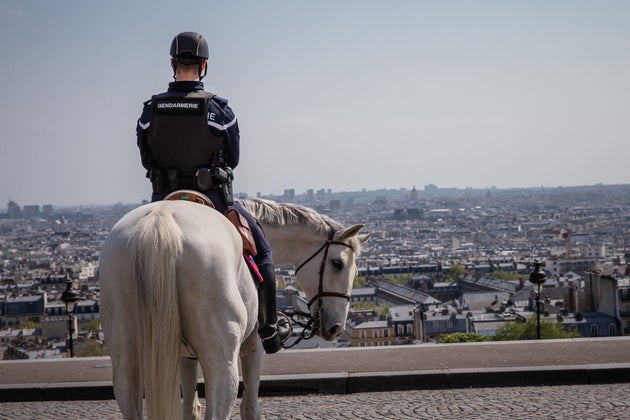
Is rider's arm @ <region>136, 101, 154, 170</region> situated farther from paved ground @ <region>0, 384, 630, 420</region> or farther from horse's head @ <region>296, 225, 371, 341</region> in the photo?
paved ground @ <region>0, 384, 630, 420</region>

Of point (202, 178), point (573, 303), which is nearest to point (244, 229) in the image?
point (202, 178)

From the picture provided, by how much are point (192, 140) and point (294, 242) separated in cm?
114

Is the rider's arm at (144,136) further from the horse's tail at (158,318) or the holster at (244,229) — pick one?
the horse's tail at (158,318)

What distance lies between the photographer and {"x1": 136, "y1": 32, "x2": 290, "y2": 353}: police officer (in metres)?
4.07

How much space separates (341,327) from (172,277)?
1942 mm

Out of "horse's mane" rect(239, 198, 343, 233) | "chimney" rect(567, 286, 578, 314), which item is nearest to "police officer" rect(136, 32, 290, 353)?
"horse's mane" rect(239, 198, 343, 233)

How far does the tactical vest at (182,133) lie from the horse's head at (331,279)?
3.66 ft

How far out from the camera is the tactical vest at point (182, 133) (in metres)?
4.07

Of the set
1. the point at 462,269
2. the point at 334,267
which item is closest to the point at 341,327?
the point at 334,267

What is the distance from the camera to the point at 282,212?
5004mm

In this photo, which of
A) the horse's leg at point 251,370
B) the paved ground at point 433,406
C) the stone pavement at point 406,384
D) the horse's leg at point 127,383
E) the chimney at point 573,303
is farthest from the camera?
the chimney at point 573,303

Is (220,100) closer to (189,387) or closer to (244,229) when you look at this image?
(244,229)

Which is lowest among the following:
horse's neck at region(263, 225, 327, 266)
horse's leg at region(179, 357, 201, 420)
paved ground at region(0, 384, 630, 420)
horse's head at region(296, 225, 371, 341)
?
paved ground at region(0, 384, 630, 420)

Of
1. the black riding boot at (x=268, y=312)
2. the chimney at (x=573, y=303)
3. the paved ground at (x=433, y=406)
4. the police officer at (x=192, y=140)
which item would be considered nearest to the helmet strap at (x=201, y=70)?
the police officer at (x=192, y=140)
